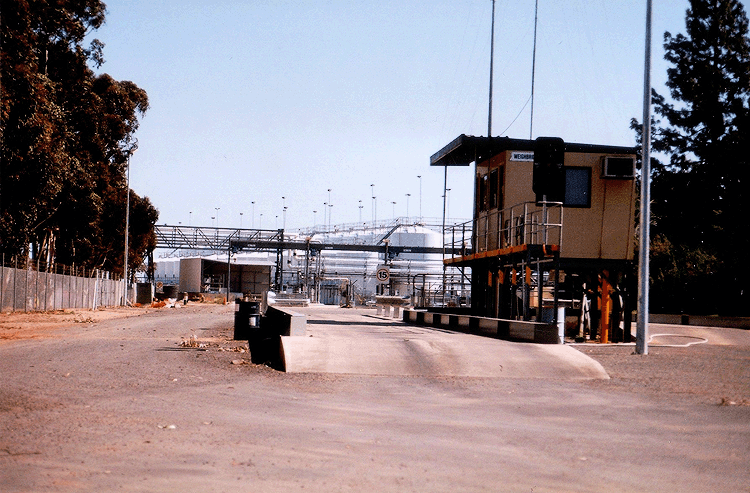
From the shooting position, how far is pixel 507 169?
2033 centimetres

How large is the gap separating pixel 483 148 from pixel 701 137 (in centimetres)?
2768

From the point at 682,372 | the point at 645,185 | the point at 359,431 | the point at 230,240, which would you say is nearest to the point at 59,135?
the point at 645,185

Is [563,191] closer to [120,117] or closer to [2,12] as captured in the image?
[2,12]

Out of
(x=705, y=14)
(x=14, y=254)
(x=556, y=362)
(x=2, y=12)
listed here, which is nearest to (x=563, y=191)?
(x=556, y=362)

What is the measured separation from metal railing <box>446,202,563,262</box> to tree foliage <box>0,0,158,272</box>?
15590 mm

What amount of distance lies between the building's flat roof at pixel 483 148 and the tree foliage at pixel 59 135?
46.4 ft

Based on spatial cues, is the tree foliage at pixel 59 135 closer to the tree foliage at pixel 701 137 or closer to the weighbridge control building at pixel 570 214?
the weighbridge control building at pixel 570 214

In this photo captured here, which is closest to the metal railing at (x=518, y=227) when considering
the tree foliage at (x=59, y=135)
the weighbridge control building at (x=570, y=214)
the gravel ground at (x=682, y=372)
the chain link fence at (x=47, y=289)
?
the weighbridge control building at (x=570, y=214)

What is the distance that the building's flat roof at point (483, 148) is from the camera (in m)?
20.3

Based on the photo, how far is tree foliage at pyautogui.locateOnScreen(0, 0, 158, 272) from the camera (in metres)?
28.5

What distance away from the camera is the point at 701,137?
44906 mm

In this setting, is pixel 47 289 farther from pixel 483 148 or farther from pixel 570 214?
pixel 570 214

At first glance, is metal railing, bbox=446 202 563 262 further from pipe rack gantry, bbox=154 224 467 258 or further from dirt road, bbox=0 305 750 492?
pipe rack gantry, bbox=154 224 467 258

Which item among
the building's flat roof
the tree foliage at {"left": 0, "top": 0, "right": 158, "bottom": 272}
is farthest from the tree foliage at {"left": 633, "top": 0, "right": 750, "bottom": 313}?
the tree foliage at {"left": 0, "top": 0, "right": 158, "bottom": 272}
